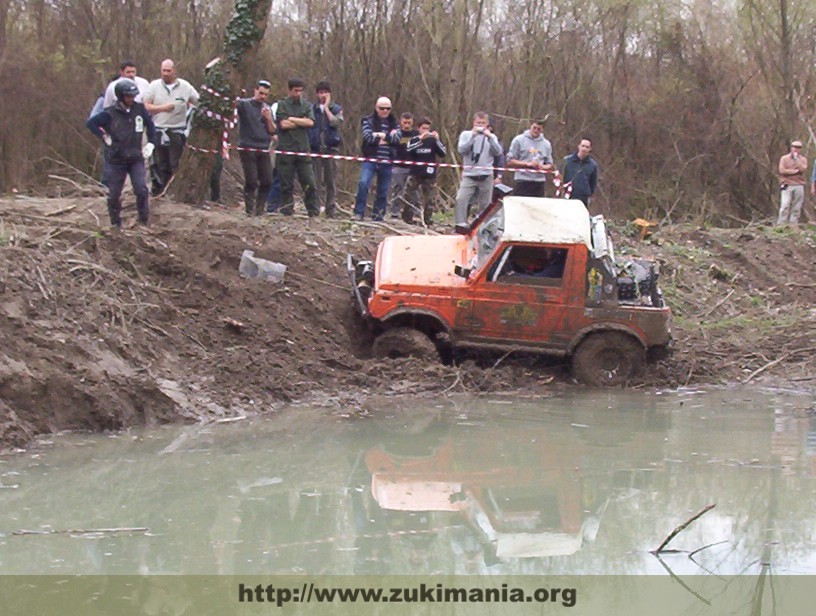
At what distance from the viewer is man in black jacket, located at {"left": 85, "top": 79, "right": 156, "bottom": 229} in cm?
1323

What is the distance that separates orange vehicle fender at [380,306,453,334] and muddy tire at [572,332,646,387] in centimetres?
148

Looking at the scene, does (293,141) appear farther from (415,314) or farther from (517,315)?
(517,315)

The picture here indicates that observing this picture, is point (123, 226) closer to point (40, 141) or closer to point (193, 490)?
point (193, 490)

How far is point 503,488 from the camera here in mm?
9555

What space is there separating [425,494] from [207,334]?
14.7 feet

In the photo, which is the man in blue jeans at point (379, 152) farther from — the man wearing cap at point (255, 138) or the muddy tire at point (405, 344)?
the muddy tire at point (405, 344)

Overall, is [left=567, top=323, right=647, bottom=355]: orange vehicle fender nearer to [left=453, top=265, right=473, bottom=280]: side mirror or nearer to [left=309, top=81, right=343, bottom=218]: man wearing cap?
[left=453, top=265, right=473, bottom=280]: side mirror

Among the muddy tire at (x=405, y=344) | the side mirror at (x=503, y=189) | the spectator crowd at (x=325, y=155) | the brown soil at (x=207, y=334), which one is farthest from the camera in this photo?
the spectator crowd at (x=325, y=155)

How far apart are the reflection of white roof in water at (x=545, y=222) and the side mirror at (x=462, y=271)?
1.74ft

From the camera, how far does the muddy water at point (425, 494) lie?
7.81 m

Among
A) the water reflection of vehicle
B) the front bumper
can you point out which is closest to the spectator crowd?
the front bumper

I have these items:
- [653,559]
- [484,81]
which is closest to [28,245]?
[653,559]

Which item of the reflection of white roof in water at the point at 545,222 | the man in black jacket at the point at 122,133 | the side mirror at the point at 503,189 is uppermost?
Answer: the man in black jacket at the point at 122,133

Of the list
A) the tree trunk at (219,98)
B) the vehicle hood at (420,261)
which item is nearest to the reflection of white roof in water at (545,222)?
the vehicle hood at (420,261)
